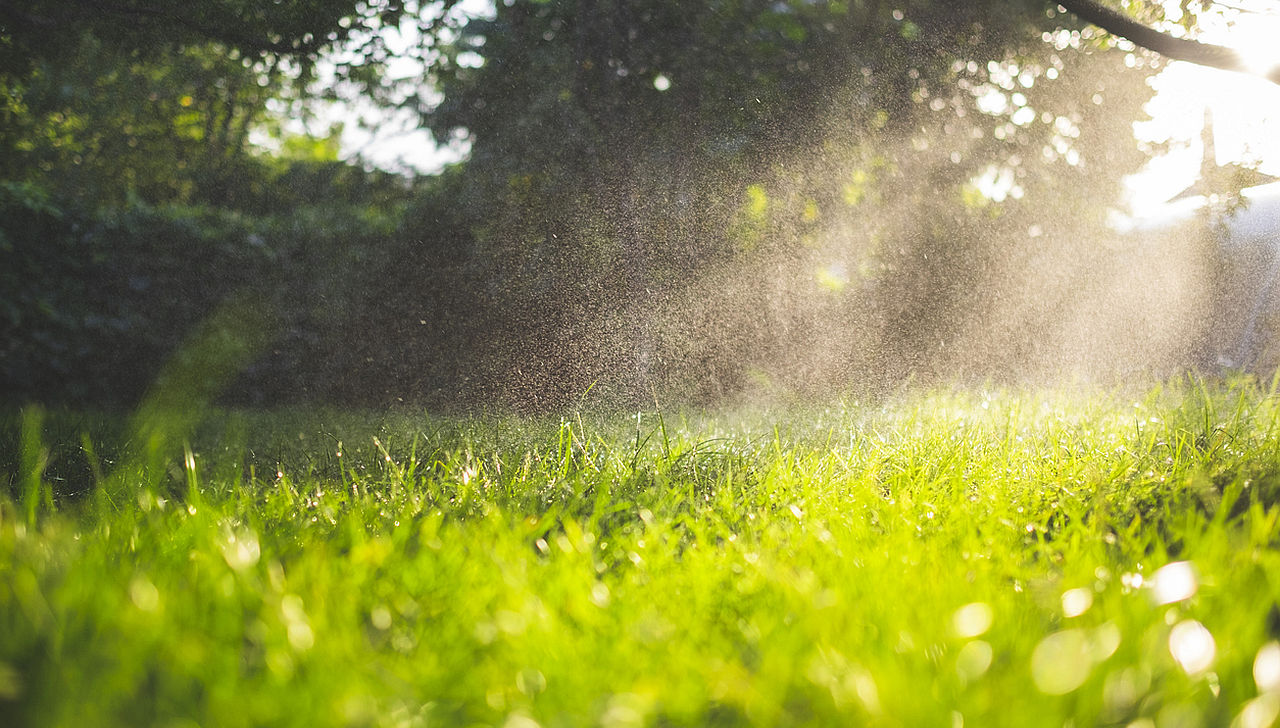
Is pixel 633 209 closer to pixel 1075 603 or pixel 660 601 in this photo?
pixel 660 601

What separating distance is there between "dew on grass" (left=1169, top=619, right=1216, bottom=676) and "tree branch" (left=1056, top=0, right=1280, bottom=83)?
9.92ft

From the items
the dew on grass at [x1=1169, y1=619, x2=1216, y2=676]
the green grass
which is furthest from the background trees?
the dew on grass at [x1=1169, y1=619, x2=1216, y2=676]

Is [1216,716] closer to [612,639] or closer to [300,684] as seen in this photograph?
[612,639]

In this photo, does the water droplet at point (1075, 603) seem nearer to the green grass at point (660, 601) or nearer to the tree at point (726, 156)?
the green grass at point (660, 601)

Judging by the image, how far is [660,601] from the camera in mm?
1311

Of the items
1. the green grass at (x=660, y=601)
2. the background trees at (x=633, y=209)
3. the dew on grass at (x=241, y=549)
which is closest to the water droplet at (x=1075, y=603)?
the green grass at (x=660, y=601)

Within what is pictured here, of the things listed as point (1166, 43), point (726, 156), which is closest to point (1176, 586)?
point (1166, 43)

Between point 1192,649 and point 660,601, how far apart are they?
2.53 feet

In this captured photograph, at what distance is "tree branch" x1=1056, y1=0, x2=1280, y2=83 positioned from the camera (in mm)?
2916

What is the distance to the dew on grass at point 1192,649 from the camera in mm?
813

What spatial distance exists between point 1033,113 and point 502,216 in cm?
433

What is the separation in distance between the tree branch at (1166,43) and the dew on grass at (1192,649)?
3024 millimetres

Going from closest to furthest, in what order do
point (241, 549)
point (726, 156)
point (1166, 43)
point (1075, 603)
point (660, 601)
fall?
point (1075, 603) < point (241, 549) < point (660, 601) < point (1166, 43) < point (726, 156)

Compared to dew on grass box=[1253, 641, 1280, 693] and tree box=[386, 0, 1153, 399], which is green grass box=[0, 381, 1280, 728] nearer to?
dew on grass box=[1253, 641, 1280, 693]
